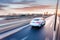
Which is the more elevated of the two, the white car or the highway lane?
the white car

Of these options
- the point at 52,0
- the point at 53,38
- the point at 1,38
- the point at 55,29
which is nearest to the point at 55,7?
the point at 52,0

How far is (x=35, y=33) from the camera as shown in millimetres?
1605

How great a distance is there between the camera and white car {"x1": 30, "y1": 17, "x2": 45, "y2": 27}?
1562 millimetres

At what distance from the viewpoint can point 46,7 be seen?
5.41ft

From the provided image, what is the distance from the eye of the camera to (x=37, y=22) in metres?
1.59

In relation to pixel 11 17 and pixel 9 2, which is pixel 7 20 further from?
pixel 9 2

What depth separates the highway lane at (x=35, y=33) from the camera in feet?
4.96

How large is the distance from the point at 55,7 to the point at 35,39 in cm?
50

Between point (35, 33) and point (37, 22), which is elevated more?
point (37, 22)

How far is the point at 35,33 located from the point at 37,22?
0.14 metres

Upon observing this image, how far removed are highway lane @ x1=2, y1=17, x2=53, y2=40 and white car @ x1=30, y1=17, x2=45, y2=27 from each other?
50 mm

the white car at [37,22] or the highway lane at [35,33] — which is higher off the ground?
the white car at [37,22]

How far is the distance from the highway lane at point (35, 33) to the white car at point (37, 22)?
0.17 feet

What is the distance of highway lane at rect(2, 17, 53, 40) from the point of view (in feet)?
4.96
